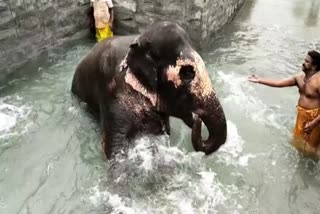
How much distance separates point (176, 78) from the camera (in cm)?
363

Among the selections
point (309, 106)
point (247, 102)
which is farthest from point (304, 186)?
point (247, 102)

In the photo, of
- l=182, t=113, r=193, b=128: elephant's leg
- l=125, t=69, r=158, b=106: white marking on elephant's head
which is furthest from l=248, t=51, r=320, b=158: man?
l=125, t=69, r=158, b=106: white marking on elephant's head

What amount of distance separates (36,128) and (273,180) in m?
2.64

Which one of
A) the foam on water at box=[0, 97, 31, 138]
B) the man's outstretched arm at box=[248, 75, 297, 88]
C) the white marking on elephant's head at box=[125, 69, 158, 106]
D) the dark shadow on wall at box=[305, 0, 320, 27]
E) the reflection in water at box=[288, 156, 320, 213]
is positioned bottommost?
the reflection in water at box=[288, 156, 320, 213]

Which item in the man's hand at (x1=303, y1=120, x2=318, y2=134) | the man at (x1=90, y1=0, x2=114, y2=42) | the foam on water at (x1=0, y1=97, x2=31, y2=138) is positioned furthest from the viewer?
the man at (x1=90, y1=0, x2=114, y2=42)

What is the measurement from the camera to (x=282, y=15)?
31.6 feet

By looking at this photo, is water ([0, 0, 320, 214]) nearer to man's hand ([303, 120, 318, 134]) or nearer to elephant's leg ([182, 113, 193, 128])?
man's hand ([303, 120, 318, 134])

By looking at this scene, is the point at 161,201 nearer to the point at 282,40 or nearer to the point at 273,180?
the point at 273,180

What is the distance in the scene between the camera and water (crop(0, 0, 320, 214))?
4.16 m

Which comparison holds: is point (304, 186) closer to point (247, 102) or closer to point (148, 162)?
point (148, 162)

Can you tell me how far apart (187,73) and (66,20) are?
3928mm

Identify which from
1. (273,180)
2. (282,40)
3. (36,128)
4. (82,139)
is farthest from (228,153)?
(282,40)

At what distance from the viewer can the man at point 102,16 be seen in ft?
23.2

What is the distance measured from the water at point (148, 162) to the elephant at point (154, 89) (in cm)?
28
